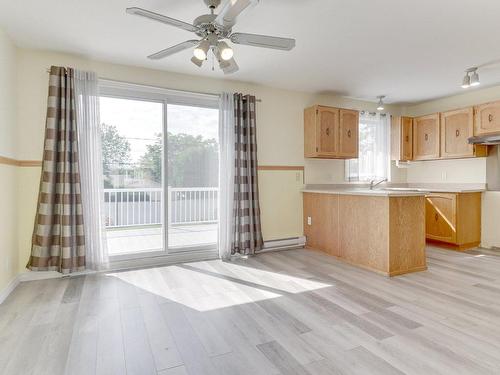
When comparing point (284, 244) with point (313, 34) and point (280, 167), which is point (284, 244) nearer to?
point (280, 167)

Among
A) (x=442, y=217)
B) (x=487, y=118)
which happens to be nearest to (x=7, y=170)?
(x=442, y=217)

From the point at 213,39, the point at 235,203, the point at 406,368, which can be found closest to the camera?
the point at 406,368

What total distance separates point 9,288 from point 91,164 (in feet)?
4.65

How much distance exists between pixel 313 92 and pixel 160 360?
4.25m

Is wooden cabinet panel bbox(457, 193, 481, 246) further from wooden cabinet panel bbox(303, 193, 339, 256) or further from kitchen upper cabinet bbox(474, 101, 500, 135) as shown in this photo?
wooden cabinet panel bbox(303, 193, 339, 256)

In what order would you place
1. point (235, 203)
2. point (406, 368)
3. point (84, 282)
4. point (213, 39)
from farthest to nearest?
1. point (235, 203)
2. point (84, 282)
3. point (213, 39)
4. point (406, 368)

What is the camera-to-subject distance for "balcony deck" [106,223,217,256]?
377 cm

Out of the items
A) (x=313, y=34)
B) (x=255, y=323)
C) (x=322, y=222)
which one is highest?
(x=313, y=34)

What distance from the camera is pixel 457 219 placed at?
440 cm

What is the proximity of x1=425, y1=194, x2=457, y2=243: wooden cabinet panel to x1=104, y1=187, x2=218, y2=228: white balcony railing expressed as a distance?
11.4 feet

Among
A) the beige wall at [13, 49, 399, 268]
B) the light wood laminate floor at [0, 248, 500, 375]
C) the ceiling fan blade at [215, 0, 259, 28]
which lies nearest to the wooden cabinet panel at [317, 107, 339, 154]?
the beige wall at [13, 49, 399, 268]

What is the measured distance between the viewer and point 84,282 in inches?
123

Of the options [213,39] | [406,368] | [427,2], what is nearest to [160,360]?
[406,368]

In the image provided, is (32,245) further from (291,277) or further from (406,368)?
(406,368)
